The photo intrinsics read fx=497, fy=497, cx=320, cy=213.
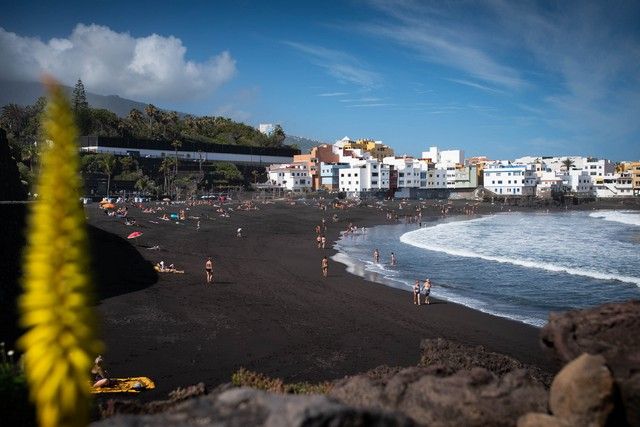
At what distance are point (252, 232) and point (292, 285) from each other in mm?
23334

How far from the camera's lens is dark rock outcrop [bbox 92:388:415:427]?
3.96m

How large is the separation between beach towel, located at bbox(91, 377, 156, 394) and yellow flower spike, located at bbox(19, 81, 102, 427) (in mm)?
9138

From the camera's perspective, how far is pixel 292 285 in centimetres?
2483

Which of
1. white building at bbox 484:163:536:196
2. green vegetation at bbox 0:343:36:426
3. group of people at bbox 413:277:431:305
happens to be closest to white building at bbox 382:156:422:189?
white building at bbox 484:163:536:196

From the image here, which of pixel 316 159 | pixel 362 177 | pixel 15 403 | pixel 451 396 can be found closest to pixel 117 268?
pixel 15 403

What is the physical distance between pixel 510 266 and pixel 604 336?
88.1 ft

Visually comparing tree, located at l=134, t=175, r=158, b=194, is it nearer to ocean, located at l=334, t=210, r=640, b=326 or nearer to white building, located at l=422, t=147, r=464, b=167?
ocean, located at l=334, t=210, r=640, b=326

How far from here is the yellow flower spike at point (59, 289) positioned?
2.44 metres

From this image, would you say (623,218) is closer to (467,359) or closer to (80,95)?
(467,359)

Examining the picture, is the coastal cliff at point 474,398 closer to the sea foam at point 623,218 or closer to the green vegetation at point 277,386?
the green vegetation at point 277,386

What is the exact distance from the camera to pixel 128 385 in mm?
11398

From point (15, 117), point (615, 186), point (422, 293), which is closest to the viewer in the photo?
point (422, 293)

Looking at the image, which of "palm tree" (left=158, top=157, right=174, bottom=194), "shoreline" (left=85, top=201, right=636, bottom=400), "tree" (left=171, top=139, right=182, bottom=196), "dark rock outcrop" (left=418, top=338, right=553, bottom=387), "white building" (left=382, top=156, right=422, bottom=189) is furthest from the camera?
"white building" (left=382, top=156, right=422, bottom=189)

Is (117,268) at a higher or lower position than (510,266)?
higher
